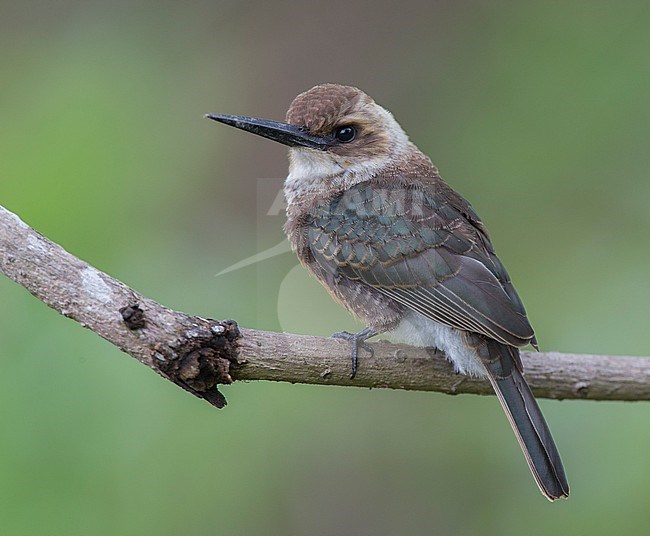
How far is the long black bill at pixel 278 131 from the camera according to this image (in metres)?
3.37

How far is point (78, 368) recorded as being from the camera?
2.97 m

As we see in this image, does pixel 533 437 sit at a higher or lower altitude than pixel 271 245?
lower

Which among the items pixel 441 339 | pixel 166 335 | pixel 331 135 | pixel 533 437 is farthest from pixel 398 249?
pixel 166 335

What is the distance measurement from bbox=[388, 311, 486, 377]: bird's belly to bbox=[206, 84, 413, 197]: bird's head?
2.12ft

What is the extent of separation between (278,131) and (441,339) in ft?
3.23

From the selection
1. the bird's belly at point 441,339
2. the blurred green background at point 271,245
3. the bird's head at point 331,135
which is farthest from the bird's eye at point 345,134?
the bird's belly at point 441,339

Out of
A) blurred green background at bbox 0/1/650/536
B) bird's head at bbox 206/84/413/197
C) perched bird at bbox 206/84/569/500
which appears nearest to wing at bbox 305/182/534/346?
perched bird at bbox 206/84/569/500

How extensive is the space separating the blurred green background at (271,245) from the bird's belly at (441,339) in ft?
1.63

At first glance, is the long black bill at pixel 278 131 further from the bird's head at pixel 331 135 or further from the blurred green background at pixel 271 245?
the blurred green background at pixel 271 245

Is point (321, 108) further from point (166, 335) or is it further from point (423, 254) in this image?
point (166, 335)

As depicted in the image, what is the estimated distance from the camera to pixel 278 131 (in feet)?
11.3

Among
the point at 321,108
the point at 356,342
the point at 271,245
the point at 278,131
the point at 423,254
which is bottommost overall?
the point at 356,342

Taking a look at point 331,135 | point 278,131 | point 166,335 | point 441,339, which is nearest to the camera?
point 166,335

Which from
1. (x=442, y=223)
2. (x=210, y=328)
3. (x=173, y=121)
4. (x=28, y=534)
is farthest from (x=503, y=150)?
(x=28, y=534)
